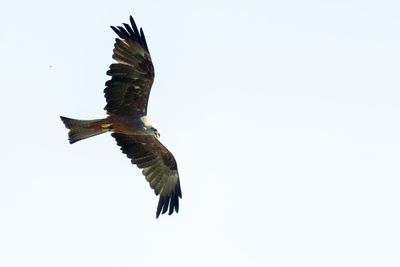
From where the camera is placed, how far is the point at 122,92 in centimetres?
1816

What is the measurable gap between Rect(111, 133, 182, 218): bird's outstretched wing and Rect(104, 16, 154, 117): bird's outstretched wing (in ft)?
4.75

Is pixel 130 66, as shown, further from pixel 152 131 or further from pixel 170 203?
pixel 170 203

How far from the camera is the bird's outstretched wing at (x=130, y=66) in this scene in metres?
18.0

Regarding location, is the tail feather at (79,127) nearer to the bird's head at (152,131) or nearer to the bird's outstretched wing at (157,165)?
the bird's head at (152,131)

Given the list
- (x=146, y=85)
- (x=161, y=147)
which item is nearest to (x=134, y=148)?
(x=161, y=147)

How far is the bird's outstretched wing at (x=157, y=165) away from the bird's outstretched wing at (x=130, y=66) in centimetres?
145

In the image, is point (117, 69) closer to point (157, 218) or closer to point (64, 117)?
point (64, 117)

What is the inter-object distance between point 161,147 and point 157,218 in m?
1.41

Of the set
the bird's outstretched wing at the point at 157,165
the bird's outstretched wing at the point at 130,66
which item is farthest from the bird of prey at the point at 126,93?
the bird's outstretched wing at the point at 157,165

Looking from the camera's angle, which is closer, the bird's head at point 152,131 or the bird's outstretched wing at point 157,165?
the bird's head at point 152,131

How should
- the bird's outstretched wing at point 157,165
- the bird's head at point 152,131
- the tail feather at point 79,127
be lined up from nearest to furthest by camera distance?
the tail feather at point 79,127 < the bird's head at point 152,131 < the bird's outstretched wing at point 157,165

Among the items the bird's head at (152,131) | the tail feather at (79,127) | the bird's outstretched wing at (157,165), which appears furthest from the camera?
the bird's outstretched wing at (157,165)

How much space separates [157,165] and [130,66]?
8.58 feet

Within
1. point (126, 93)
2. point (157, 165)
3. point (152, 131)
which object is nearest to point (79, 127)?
point (126, 93)
